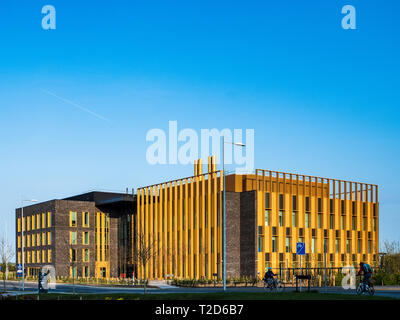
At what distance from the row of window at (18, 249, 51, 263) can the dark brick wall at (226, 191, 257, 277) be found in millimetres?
30763

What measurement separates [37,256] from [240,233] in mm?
35849

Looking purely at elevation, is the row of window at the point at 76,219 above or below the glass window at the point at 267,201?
below

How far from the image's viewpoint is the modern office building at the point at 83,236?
80.2 meters

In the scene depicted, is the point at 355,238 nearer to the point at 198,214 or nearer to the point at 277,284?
the point at 198,214

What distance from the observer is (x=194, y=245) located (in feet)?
214

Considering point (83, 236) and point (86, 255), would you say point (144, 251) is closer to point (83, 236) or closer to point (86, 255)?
point (83, 236)

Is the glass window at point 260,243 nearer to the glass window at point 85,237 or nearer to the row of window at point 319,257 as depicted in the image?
the row of window at point 319,257

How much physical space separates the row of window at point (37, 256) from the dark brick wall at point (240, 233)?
1211 inches

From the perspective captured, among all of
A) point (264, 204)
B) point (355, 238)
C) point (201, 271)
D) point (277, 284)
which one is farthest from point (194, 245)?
point (277, 284)

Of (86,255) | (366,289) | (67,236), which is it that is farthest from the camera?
(86,255)

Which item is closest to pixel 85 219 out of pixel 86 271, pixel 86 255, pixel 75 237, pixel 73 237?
pixel 75 237

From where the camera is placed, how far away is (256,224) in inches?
2368

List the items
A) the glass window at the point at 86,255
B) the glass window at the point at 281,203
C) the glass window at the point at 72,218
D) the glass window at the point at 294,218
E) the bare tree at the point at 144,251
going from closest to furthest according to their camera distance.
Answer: the bare tree at the point at 144,251 → the glass window at the point at 281,203 → the glass window at the point at 294,218 → the glass window at the point at 72,218 → the glass window at the point at 86,255

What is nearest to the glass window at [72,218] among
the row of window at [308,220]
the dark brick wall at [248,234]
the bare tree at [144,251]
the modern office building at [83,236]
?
the modern office building at [83,236]
